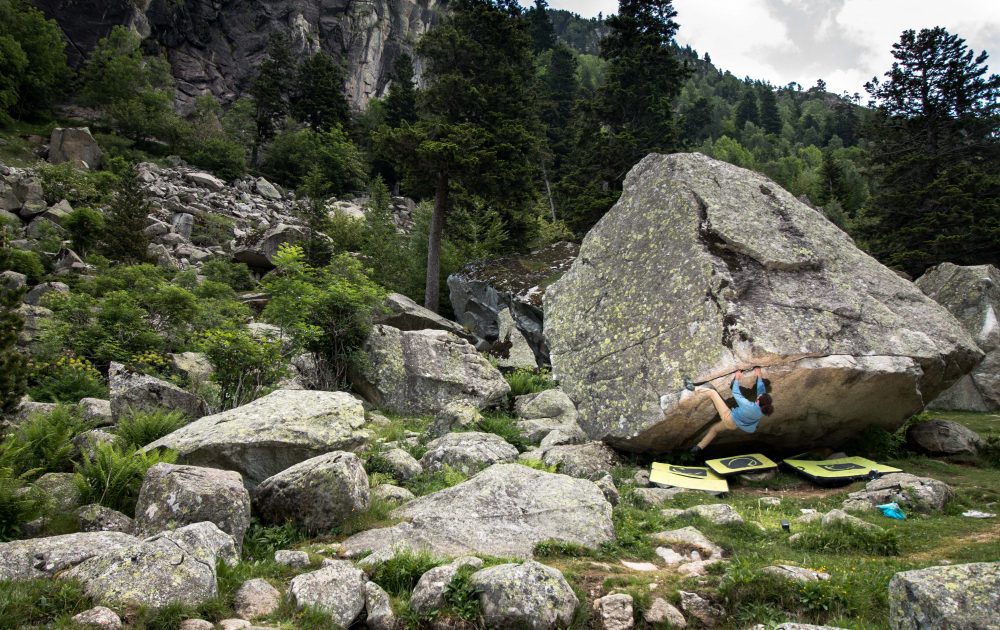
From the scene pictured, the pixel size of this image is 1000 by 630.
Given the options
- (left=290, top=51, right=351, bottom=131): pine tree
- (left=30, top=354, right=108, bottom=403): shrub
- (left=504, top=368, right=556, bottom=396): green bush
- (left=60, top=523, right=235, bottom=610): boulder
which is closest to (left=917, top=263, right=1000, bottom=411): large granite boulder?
(left=504, top=368, right=556, bottom=396): green bush

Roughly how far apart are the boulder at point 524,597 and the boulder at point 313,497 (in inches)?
87.4

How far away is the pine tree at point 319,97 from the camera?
209 feet

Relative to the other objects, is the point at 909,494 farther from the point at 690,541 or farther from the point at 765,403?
the point at 690,541

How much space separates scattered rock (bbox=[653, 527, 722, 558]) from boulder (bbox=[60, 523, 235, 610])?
467 centimetres

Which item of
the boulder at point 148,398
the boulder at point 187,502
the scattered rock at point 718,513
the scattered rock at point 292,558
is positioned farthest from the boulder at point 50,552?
the scattered rock at point 718,513

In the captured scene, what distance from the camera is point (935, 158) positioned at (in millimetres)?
26422

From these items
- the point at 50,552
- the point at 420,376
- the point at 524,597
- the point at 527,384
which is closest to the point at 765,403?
the point at 524,597

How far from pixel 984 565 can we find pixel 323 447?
680 cm

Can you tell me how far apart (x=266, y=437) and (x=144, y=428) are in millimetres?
2304

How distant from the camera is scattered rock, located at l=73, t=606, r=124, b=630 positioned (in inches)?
144

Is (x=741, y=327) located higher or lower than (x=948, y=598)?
higher

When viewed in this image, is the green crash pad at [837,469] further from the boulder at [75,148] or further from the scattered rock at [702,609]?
the boulder at [75,148]

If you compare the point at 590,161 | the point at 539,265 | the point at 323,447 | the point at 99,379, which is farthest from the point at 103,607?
the point at 590,161

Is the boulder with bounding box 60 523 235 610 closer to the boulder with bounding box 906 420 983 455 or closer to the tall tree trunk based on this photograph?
the boulder with bounding box 906 420 983 455
